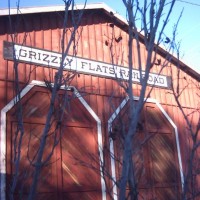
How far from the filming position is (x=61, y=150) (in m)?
7.71

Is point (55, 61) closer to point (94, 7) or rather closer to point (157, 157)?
point (94, 7)

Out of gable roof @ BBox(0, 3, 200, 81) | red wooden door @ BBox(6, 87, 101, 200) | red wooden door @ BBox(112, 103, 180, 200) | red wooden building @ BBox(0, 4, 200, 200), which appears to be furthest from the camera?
red wooden door @ BBox(112, 103, 180, 200)

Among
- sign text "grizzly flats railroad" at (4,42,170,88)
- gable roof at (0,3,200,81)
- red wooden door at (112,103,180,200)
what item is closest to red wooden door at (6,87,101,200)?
sign text "grizzly flats railroad" at (4,42,170,88)

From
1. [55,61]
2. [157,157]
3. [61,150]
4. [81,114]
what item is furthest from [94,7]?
[157,157]

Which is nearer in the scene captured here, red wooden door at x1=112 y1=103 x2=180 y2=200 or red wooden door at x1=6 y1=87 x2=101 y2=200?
red wooden door at x1=6 y1=87 x2=101 y2=200

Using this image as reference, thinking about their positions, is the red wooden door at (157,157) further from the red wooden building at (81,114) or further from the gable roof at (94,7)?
the gable roof at (94,7)

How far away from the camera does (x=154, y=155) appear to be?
9.80 m

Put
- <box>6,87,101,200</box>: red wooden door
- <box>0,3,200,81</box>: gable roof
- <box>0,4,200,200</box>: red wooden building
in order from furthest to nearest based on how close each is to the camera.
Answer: <box>0,3,200,81</box>: gable roof < <box>0,4,200,200</box>: red wooden building < <box>6,87,101,200</box>: red wooden door

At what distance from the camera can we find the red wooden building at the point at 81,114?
7.18 metres

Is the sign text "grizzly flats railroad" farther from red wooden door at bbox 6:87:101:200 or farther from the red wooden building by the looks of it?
red wooden door at bbox 6:87:101:200

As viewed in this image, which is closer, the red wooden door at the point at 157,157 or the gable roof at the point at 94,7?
the gable roof at the point at 94,7

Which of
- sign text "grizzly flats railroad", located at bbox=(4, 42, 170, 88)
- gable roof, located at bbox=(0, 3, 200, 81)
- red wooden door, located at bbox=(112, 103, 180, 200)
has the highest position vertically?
gable roof, located at bbox=(0, 3, 200, 81)

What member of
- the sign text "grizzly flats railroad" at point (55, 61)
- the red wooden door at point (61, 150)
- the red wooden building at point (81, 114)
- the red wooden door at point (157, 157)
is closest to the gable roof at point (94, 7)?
the red wooden building at point (81, 114)

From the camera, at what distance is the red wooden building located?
7.18 m
